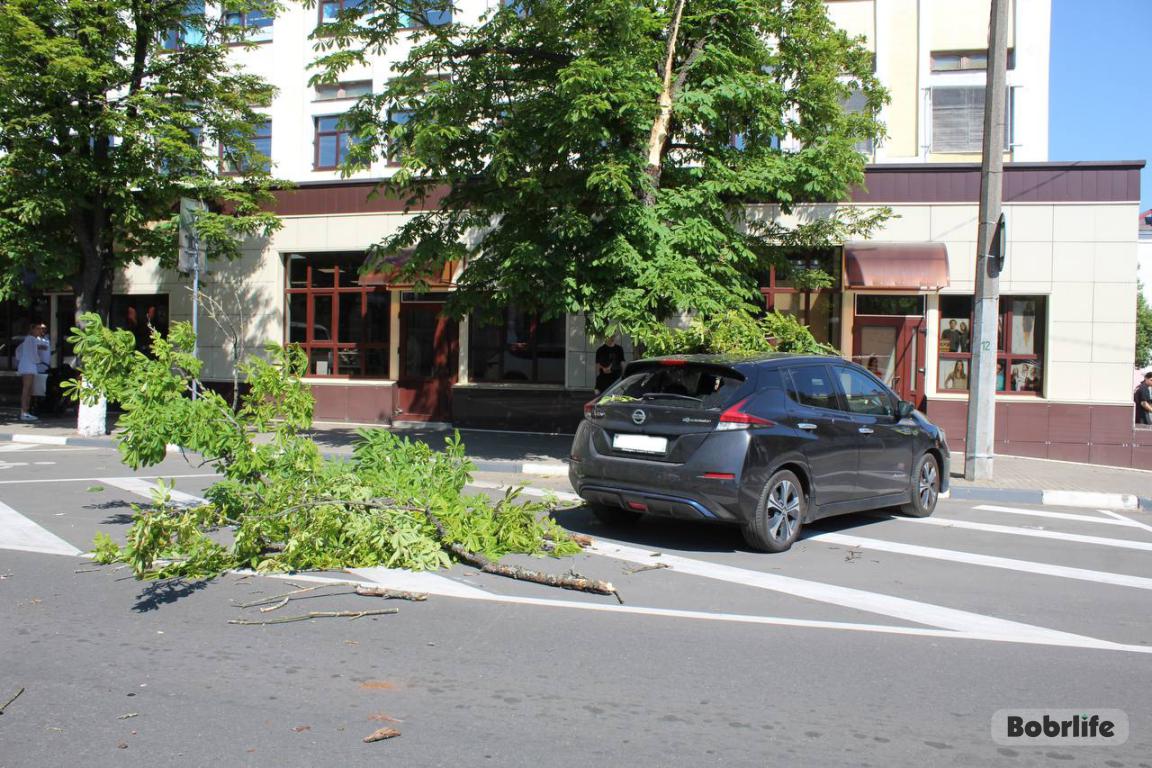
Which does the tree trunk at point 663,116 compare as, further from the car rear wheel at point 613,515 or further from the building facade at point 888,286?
the car rear wheel at point 613,515

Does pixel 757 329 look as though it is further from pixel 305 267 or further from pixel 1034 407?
pixel 305 267

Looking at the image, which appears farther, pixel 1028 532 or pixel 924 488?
pixel 924 488

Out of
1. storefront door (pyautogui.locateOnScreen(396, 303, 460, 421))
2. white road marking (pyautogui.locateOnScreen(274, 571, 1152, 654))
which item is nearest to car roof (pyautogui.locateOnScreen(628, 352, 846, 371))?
white road marking (pyautogui.locateOnScreen(274, 571, 1152, 654))

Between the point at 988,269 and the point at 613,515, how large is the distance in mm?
6833

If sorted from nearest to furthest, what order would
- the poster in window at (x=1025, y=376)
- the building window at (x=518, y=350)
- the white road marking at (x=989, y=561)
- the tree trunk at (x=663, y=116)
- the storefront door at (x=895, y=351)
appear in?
the white road marking at (x=989, y=561), the tree trunk at (x=663, y=116), the poster in window at (x=1025, y=376), the storefront door at (x=895, y=351), the building window at (x=518, y=350)

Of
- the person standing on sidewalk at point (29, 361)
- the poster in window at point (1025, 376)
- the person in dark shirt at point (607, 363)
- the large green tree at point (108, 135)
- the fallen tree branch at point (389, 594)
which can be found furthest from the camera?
the person standing on sidewalk at point (29, 361)

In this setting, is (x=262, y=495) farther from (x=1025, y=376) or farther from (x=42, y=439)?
(x=1025, y=376)

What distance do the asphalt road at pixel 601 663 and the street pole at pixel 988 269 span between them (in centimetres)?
450

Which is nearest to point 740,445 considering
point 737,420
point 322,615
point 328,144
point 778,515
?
point 737,420

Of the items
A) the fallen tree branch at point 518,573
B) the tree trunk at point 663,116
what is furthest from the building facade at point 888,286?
the fallen tree branch at point 518,573

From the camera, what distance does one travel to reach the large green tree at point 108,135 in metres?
14.0

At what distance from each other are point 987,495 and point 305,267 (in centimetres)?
1419

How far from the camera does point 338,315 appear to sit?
18.7m

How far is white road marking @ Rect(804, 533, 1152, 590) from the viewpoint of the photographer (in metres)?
6.73
